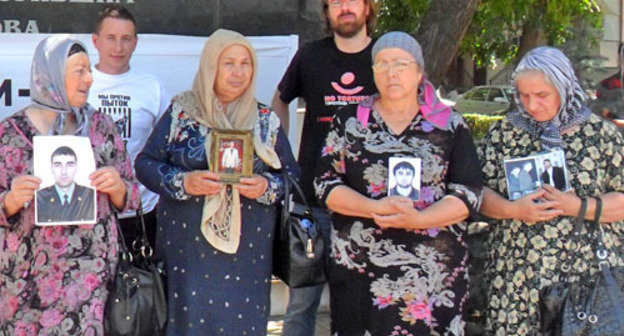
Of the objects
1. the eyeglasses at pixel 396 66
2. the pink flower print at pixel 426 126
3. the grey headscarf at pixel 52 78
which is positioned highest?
the eyeglasses at pixel 396 66

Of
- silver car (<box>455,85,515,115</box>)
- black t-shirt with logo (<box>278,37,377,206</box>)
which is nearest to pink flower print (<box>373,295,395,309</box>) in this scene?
black t-shirt with logo (<box>278,37,377,206</box>)

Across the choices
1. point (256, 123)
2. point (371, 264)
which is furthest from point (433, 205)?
point (256, 123)

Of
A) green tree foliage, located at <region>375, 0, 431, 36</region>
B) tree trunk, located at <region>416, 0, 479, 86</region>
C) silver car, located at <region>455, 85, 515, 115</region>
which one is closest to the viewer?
tree trunk, located at <region>416, 0, 479, 86</region>

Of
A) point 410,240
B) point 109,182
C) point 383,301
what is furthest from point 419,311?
point 109,182

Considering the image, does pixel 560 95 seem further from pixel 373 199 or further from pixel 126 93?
pixel 126 93

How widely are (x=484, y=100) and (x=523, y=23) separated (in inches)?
463

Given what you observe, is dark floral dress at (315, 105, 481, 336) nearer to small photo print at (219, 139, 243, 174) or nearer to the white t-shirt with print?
small photo print at (219, 139, 243, 174)

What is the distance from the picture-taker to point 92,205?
3.98 m

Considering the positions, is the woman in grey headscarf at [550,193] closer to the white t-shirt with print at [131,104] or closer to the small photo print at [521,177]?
the small photo print at [521,177]

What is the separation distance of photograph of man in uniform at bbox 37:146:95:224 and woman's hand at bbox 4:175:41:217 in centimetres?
4

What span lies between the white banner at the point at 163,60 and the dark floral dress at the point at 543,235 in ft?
7.32

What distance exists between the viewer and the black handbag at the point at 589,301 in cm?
419

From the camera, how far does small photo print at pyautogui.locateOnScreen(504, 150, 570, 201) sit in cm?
429

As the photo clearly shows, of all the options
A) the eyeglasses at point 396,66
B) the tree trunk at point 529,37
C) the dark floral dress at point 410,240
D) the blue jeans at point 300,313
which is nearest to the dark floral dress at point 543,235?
the dark floral dress at point 410,240
